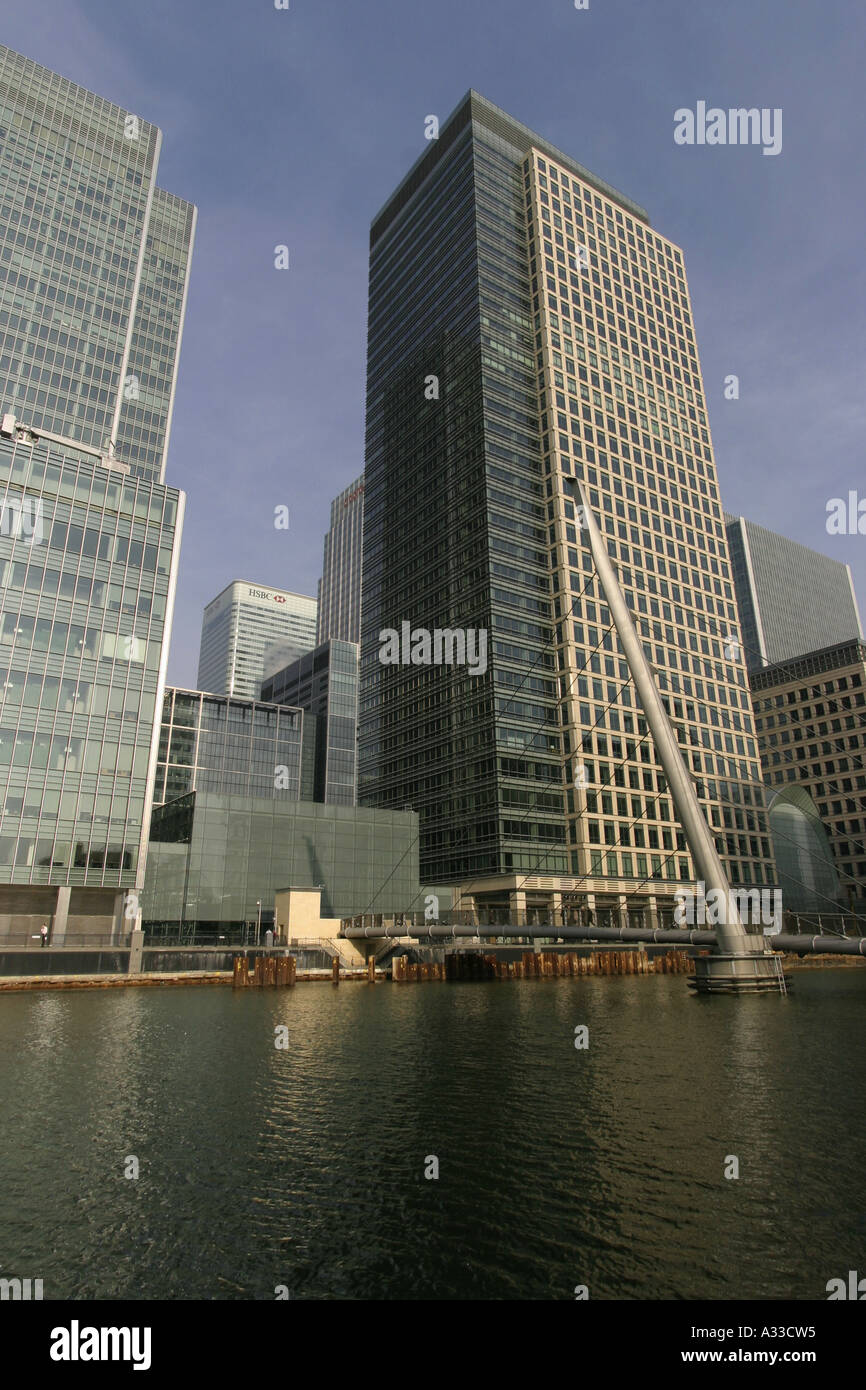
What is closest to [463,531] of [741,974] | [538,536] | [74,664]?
[538,536]

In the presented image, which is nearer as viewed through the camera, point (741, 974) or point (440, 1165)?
point (440, 1165)

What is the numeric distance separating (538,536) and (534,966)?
56.5 meters

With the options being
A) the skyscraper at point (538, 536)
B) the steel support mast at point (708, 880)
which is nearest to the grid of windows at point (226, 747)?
the skyscraper at point (538, 536)

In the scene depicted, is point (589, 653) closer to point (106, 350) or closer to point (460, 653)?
point (460, 653)

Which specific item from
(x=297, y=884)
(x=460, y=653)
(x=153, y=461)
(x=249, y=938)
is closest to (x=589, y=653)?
(x=460, y=653)

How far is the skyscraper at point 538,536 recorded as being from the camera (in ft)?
299

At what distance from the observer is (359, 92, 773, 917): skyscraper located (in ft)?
299

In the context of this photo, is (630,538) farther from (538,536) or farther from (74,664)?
(74,664)

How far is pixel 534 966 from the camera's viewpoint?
6444cm

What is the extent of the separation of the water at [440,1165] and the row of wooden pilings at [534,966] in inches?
1365

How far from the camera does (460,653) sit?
9688cm

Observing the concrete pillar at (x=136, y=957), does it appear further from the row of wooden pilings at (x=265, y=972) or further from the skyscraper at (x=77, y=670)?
the skyscraper at (x=77, y=670)
